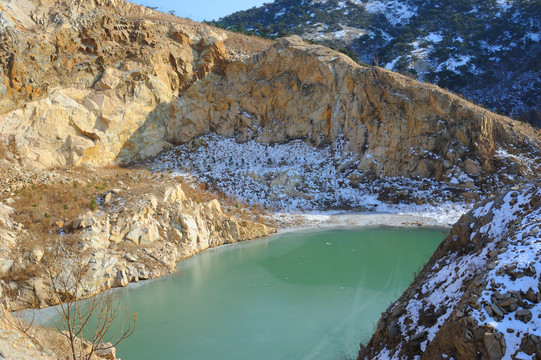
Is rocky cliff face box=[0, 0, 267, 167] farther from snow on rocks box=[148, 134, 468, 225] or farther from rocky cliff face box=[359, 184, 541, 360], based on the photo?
rocky cliff face box=[359, 184, 541, 360]

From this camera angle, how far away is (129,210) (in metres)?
14.9

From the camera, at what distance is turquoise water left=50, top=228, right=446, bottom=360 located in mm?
9055

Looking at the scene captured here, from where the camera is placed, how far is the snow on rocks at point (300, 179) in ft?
72.4

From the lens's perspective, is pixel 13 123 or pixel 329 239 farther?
pixel 13 123

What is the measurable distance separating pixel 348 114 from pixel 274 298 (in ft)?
55.3

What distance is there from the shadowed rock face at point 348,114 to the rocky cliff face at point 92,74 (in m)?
1.86

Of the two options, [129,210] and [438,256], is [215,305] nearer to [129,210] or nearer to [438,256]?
[129,210]

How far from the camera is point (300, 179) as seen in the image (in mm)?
23562

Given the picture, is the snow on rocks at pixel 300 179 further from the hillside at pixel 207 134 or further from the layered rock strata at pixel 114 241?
the layered rock strata at pixel 114 241

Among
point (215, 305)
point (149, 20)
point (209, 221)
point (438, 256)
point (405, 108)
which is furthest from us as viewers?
point (149, 20)

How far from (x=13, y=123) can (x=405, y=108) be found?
876 inches

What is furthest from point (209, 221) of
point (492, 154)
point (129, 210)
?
point (492, 154)

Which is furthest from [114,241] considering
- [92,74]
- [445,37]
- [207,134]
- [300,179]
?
[445,37]

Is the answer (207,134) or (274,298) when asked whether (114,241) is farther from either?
(207,134)
